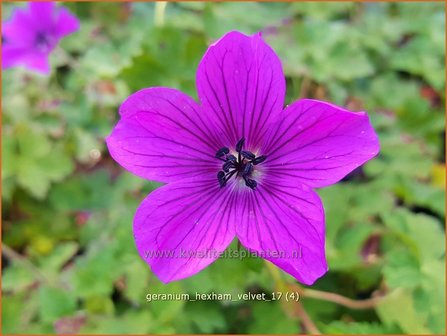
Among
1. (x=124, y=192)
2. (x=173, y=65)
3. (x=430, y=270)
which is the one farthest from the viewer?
(x=124, y=192)

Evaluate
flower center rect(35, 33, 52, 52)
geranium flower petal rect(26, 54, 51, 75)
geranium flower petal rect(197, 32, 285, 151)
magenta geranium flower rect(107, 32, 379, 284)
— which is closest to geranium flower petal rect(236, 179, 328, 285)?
magenta geranium flower rect(107, 32, 379, 284)

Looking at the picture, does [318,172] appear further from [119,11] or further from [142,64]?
[119,11]

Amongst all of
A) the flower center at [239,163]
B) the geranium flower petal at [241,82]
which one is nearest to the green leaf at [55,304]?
the flower center at [239,163]

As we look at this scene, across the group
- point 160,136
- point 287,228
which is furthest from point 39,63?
point 287,228

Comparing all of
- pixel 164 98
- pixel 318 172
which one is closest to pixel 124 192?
pixel 164 98

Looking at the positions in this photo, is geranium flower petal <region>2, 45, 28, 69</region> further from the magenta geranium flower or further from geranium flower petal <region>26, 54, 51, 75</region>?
the magenta geranium flower

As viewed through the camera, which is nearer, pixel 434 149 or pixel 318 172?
pixel 318 172
